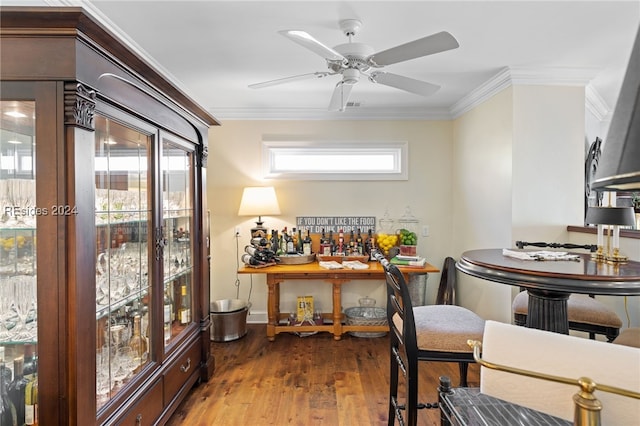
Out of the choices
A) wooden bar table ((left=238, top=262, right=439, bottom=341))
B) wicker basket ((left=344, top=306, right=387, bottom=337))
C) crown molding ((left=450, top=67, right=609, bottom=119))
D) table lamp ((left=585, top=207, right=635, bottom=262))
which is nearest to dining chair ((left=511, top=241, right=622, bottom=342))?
table lamp ((left=585, top=207, right=635, bottom=262))

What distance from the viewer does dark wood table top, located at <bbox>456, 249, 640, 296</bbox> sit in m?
1.40

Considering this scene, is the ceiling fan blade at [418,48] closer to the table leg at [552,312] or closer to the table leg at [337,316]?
the table leg at [552,312]

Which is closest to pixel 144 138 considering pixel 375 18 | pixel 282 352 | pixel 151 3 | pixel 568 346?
pixel 151 3

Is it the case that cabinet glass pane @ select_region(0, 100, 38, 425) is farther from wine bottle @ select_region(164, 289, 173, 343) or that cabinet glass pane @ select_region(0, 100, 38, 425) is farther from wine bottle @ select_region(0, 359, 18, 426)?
wine bottle @ select_region(164, 289, 173, 343)

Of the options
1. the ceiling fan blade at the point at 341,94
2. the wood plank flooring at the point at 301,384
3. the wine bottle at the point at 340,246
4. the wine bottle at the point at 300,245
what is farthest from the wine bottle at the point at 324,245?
the ceiling fan blade at the point at 341,94

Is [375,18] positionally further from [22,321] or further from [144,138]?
[22,321]

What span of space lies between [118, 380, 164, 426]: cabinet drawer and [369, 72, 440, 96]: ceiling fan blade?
219 cm

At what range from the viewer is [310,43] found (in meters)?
1.65

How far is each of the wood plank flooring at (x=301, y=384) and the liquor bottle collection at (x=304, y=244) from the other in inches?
34.2

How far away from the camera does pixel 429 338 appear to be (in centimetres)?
165

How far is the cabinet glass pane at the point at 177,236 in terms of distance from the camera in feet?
7.20

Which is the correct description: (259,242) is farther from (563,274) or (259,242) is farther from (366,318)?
(563,274)

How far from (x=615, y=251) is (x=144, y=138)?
8.48ft

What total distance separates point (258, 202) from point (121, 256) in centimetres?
191
